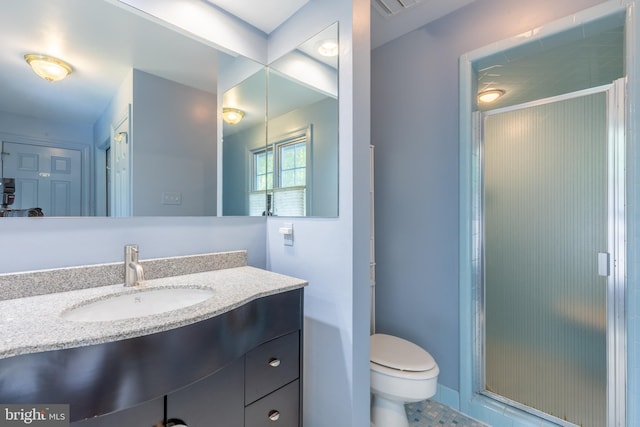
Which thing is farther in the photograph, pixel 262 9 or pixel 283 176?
pixel 283 176

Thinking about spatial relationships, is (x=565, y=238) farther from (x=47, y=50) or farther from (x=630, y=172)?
(x=47, y=50)

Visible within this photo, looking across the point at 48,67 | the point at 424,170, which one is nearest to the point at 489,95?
the point at 424,170

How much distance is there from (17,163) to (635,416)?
2729 millimetres

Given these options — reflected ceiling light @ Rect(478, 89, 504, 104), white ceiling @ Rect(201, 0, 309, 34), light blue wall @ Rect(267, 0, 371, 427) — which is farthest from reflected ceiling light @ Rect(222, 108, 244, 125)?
reflected ceiling light @ Rect(478, 89, 504, 104)

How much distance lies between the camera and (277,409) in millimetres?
1133

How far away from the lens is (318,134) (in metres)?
1.50

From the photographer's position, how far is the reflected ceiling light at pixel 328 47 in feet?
4.57

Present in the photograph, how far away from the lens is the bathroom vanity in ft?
2.15

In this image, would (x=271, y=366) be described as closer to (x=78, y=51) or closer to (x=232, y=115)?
(x=232, y=115)

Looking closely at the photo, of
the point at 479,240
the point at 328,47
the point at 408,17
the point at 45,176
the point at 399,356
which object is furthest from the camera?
the point at 408,17

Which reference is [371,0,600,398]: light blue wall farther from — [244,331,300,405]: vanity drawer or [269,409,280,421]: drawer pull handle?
[269,409,280,421]: drawer pull handle

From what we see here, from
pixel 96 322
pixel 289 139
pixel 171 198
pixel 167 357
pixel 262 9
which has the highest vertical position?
pixel 262 9

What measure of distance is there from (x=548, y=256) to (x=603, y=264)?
233mm

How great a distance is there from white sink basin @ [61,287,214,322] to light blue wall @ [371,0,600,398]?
4.66 ft
